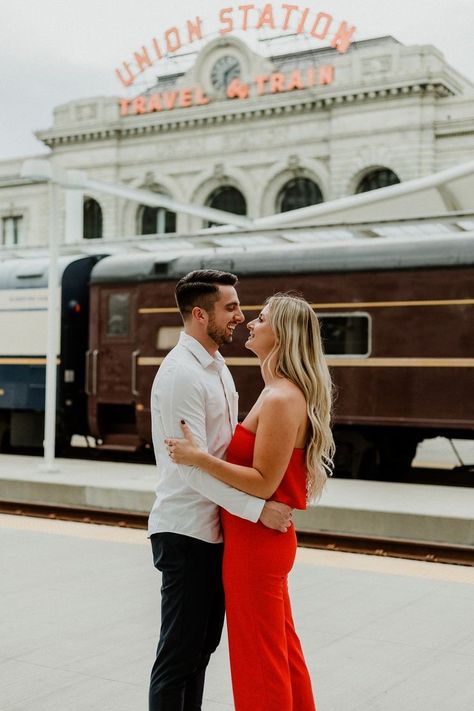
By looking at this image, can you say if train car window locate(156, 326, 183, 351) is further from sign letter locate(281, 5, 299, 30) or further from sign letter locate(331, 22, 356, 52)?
sign letter locate(281, 5, 299, 30)

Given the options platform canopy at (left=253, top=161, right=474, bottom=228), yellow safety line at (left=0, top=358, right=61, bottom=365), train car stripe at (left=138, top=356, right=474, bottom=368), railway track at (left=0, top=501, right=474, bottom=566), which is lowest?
railway track at (left=0, top=501, right=474, bottom=566)

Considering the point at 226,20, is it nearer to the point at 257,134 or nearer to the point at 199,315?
the point at 257,134

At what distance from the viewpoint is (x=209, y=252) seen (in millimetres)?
15359

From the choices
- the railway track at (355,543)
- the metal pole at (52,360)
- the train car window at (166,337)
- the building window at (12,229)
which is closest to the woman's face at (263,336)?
the railway track at (355,543)

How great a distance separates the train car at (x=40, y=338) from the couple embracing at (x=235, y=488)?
13.2 meters

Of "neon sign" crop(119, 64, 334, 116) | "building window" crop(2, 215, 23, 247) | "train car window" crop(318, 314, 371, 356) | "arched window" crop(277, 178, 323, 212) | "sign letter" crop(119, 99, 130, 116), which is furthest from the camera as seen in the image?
"building window" crop(2, 215, 23, 247)

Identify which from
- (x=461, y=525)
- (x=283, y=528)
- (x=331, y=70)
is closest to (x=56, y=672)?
(x=283, y=528)

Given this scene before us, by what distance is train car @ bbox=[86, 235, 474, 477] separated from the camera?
12.9 meters

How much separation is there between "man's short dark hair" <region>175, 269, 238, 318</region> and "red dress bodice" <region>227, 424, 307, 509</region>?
1.64 ft

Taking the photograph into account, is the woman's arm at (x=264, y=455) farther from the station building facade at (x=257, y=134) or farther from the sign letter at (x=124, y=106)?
the sign letter at (x=124, y=106)

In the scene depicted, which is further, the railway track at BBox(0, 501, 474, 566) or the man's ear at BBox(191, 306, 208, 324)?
the railway track at BBox(0, 501, 474, 566)

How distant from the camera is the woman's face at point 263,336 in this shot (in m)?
3.63

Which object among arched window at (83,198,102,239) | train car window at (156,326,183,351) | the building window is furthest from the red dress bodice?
the building window

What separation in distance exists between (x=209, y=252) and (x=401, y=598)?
30.6ft
